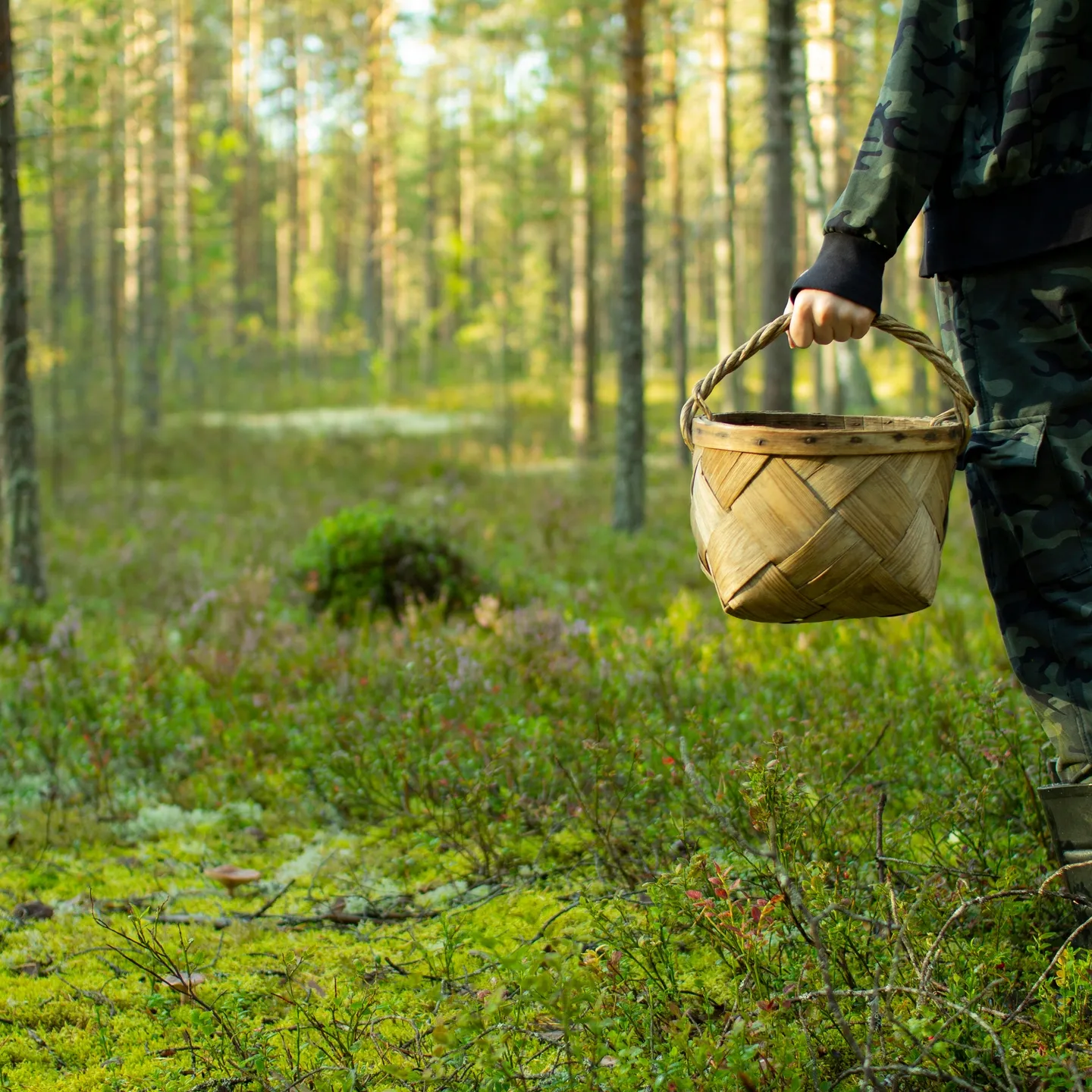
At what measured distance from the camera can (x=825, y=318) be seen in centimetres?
235

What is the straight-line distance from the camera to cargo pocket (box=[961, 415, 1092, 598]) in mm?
2383

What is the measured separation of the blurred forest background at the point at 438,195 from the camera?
13562mm

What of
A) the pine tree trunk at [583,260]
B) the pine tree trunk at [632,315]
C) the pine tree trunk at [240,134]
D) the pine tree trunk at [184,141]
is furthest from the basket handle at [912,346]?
the pine tree trunk at [240,134]

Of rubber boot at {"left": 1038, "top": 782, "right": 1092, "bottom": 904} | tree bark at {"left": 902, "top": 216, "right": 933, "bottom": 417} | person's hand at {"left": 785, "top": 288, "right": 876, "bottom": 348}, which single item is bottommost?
rubber boot at {"left": 1038, "top": 782, "right": 1092, "bottom": 904}

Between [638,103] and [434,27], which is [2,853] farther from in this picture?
[434,27]

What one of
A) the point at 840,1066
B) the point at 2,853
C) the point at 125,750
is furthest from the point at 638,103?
the point at 840,1066

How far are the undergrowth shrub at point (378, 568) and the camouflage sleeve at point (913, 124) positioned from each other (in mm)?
4864

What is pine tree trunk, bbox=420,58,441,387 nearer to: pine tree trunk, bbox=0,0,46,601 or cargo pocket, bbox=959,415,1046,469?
pine tree trunk, bbox=0,0,46,601

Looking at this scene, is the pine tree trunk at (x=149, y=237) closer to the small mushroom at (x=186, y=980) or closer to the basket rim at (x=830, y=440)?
the small mushroom at (x=186, y=980)

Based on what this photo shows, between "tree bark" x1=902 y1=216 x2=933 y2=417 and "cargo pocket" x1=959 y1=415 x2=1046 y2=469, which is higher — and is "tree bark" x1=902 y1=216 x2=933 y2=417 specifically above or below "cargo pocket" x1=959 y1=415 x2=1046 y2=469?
above

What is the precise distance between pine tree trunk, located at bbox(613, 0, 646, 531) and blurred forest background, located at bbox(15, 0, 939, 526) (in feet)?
0.13

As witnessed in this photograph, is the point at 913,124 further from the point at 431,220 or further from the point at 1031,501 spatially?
the point at 431,220

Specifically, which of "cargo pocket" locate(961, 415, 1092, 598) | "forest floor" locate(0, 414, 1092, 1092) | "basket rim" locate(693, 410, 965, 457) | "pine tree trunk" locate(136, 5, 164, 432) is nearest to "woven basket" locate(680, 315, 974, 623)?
"basket rim" locate(693, 410, 965, 457)

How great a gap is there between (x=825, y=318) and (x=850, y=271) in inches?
5.0
